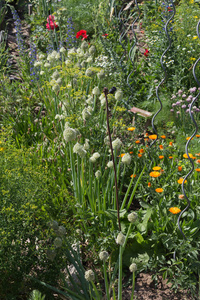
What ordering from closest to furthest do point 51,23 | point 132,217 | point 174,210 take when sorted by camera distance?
1. point 132,217
2. point 174,210
3. point 51,23

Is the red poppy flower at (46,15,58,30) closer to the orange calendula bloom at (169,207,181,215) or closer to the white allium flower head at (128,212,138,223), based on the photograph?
the orange calendula bloom at (169,207,181,215)

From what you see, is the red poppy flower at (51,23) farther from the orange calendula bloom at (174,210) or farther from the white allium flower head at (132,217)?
the white allium flower head at (132,217)

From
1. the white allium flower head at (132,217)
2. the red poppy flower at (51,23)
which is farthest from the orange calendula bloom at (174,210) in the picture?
the red poppy flower at (51,23)

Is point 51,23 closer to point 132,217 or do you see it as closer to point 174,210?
point 174,210

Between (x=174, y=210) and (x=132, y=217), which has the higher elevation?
(x=132, y=217)

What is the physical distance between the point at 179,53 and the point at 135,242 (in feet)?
7.90

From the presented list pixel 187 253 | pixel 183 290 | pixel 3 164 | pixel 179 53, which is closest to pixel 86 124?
pixel 3 164

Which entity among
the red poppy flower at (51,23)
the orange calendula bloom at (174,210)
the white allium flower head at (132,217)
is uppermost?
the red poppy flower at (51,23)

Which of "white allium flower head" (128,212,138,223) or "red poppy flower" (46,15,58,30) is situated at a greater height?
"red poppy flower" (46,15,58,30)

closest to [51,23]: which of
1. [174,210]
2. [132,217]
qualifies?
[174,210]

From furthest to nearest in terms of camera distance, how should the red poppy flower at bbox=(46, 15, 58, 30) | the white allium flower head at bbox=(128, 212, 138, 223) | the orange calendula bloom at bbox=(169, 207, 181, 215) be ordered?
the red poppy flower at bbox=(46, 15, 58, 30)
the orange calendula bloom at bbox=(169, 207, 181, 215)
the white allium flower head at bbox=(128, 212, 138, 223)

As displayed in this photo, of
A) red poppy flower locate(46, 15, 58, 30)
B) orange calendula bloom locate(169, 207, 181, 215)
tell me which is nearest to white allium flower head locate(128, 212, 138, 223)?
orange calendula bloom locate(169, 207, 181, 215)

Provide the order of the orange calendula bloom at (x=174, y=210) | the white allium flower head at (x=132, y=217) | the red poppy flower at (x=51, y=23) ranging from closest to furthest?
the white allium flower head at (x=132, y=217), the orange calendula bloom at (x=174, y=210), the red poppy flower at (x=51, y=23)

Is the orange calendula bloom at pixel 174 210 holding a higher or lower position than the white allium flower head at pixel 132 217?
lower
